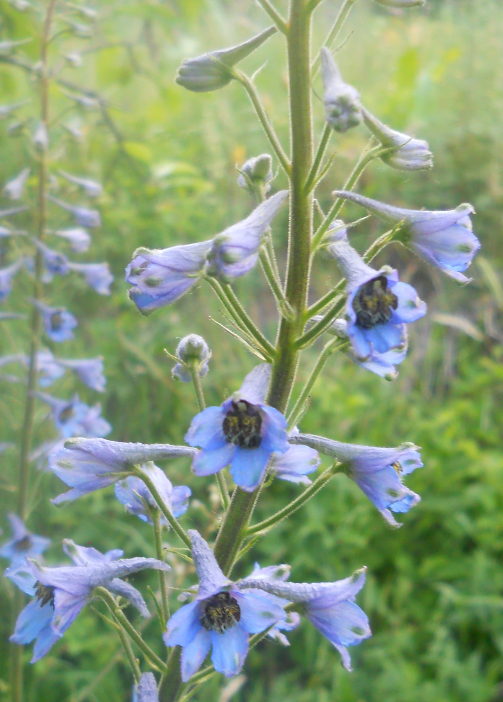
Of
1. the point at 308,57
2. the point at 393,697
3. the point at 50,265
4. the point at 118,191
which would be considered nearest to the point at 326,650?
the point at 393,697

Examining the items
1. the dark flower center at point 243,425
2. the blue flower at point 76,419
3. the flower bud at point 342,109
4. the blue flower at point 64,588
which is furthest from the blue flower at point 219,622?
the blue flower at point 76,419

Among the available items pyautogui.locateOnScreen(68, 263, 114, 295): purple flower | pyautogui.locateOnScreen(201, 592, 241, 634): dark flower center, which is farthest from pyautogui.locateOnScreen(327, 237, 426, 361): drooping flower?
pyautogui.locateOnScreen(68, 263, 114, 295): purple flower

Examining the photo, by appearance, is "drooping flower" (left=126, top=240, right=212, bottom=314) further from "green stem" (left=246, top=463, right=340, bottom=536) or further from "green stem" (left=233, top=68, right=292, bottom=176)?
"green stem" (left=246, top=463, right=340, bottom=536)

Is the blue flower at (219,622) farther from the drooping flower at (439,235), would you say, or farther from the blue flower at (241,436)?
the drooping flower at (439,235)

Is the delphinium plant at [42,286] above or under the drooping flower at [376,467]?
under

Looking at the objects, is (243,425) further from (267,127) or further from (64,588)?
(267,127)

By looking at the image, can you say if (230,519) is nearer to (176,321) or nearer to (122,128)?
(176,321)
